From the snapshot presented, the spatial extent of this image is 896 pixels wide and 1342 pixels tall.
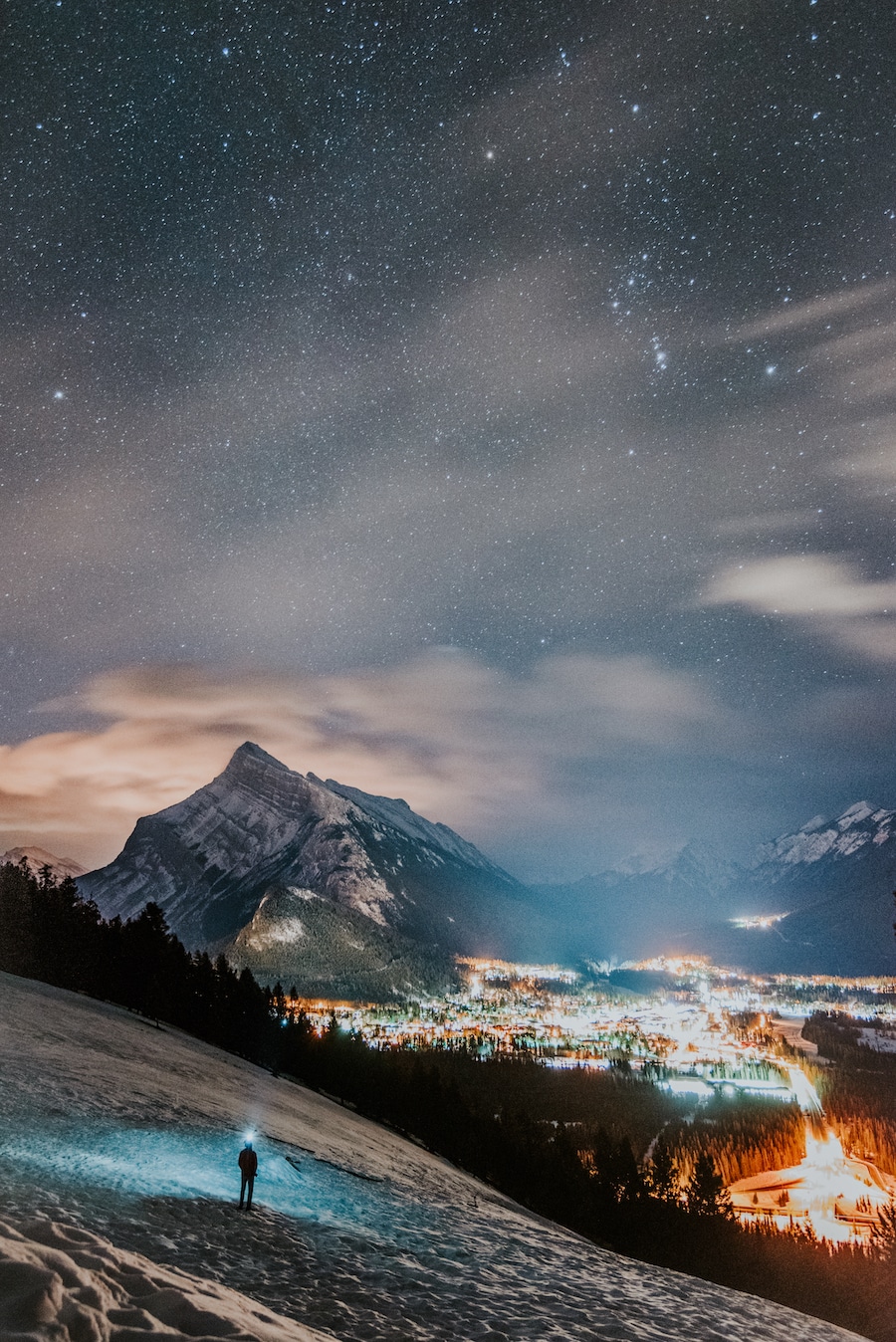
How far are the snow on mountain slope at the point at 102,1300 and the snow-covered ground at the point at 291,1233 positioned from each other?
50mm

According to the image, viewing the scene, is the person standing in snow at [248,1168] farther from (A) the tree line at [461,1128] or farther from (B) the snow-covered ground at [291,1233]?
(A) the tree line at [461,1128]

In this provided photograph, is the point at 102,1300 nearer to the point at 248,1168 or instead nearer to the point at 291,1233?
the point at 291,1233

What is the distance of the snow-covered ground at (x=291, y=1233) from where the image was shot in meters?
12.9

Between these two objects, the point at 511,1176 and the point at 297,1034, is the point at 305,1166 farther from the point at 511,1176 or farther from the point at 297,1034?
the point at 297,1034

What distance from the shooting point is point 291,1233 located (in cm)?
1798

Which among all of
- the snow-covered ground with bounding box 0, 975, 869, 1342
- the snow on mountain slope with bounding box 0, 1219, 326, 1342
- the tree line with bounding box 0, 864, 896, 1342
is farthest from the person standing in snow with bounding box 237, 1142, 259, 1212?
the tree line with bounding box 0, 864, 896, 1342

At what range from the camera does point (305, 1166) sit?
2933cm

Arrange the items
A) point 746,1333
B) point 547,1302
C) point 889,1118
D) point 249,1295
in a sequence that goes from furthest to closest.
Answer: point 889,1118, point 746,1333, point 547,1302, point 249,1295

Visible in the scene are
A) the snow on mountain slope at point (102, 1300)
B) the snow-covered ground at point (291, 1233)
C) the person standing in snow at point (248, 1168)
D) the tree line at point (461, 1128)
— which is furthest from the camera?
the tree line at point (461, 1128)

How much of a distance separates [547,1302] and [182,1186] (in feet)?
33.0

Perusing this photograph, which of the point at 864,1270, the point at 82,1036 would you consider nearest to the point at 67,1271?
the point at 82,1036

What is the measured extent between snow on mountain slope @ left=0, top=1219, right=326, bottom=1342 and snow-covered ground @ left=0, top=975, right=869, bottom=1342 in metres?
0.05

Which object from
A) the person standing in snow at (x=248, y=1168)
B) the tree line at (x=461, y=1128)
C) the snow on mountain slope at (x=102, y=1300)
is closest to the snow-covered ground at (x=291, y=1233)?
the snow on mountain slope at (x=102, y=1300)

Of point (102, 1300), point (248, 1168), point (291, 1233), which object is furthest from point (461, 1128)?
point (102, 1300)
